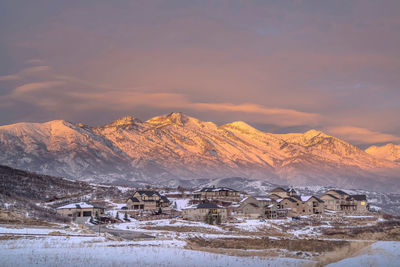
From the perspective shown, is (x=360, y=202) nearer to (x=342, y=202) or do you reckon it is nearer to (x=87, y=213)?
(x=342, y=202)

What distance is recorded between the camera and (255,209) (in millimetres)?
141750

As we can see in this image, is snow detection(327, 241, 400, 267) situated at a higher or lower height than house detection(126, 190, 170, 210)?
lower

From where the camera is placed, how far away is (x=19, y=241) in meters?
55.7

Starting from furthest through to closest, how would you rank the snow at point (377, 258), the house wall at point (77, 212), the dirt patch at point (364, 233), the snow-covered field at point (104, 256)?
the house wall at point (77, 212) < the dirt patch at point (364, 233) < the snow-covered field at point (104, 256) < the snow at point (377, 258)

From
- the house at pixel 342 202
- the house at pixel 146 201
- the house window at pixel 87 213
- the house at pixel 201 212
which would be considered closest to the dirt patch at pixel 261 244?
the house at pixel 201 212

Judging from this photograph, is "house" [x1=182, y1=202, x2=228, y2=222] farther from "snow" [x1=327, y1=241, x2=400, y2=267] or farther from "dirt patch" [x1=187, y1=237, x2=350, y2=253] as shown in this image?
"snow" [x1=327, y1=241, x2=400, y2=267]

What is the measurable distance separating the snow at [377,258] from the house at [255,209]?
3638 inches

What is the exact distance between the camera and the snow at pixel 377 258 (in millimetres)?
39250

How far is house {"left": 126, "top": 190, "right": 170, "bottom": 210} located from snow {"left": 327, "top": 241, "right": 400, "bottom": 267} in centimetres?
11138

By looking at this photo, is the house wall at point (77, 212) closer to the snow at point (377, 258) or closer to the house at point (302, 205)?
the house at point (302, 205)

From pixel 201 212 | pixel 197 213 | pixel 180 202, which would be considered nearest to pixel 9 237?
pixel 197 213

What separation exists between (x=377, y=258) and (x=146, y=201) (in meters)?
121

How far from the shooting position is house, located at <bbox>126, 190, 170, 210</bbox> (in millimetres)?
152750

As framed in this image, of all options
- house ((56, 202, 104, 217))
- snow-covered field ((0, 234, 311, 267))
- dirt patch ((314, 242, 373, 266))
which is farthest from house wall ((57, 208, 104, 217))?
dirt patch ((314, 242, 373, 266))
